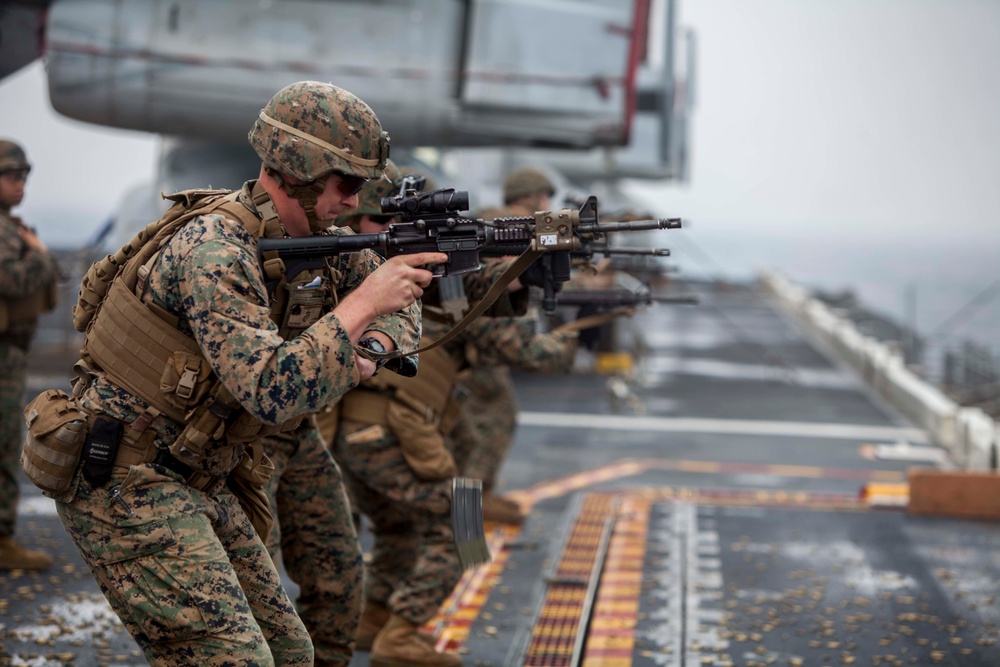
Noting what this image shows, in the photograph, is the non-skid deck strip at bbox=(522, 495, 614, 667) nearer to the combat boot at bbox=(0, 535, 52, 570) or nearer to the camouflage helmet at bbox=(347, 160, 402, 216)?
the camouflage helmet at bbox=(347, 160, 402, 216)

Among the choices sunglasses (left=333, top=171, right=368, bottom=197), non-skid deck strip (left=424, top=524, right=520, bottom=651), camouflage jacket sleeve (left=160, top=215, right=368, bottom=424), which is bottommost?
non-skid deck strip (left=424, top=524, right=520, bottom=651)

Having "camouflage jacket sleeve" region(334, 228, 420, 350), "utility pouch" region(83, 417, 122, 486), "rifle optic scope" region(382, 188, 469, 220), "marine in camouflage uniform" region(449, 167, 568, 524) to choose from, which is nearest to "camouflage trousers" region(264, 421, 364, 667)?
"camouflage jacket sleeve" region(334, 228, 420, 350)

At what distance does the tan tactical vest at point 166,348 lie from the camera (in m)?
3.34

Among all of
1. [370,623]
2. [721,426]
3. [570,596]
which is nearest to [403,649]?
[370,623]

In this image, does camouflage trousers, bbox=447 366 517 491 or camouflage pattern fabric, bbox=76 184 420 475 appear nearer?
camouflage pattern fabric, bbox=76 184 420 475

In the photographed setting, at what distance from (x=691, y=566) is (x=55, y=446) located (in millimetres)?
4636

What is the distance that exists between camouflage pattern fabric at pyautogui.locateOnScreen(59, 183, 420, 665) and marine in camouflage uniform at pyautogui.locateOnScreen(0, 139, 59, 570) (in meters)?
3.37

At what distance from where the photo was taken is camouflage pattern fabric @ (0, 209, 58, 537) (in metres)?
6.54

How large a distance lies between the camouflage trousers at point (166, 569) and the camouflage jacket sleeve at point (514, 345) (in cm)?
229

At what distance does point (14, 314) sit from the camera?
21.7 ft

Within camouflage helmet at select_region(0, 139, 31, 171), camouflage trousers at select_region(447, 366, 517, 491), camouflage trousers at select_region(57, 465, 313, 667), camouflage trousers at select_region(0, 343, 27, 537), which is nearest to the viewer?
camouflage trousers at select_region(57, 465, 313, 667)

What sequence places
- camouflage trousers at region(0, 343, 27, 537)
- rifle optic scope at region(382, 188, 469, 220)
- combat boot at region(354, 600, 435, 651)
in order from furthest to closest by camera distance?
1. camouflage trousers at region(0, 343, 27, 537)
2. combat boot at region(354, 600, 435, 651)
3. rifle optic scope at region(382, 188, 469, 220)

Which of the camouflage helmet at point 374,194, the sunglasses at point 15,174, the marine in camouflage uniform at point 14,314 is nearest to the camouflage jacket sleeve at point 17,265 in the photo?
the marine in camouflage uniform at point 14,314

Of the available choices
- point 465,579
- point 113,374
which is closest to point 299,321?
point 113,374
